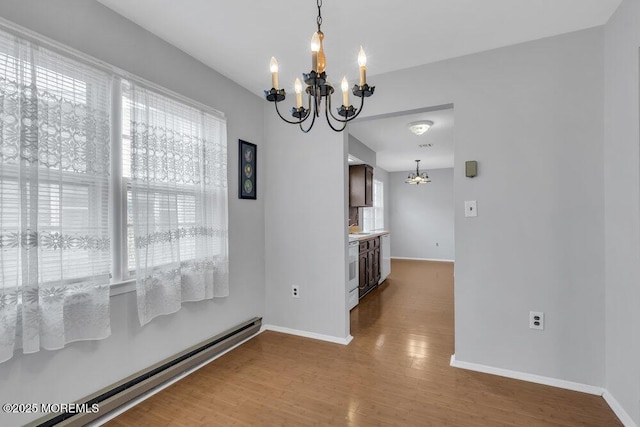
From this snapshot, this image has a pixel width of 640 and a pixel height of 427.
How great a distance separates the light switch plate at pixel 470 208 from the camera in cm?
239

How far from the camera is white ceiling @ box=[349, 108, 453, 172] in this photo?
12.9ft

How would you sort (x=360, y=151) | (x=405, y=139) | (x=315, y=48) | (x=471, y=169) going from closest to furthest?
(x=315, y=48) < (x=471, y=169) < (x=405, y=139) < (x=360, y=151)

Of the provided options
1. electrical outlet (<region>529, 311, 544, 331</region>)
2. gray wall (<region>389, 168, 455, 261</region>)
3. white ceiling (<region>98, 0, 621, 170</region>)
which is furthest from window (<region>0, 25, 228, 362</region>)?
gray wall (<region>389, 168, 455, 261</region>)

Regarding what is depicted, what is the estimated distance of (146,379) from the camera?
2035mm

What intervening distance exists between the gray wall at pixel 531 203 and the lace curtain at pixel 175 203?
204 centimetres

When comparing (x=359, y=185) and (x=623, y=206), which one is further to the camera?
(x=359, y=185)

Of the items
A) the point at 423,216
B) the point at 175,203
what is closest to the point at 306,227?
the point at 175,203

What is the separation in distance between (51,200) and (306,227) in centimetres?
202

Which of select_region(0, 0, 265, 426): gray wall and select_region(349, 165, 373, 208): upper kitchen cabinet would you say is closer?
select_region(0, 0, 265, 426): gray wall

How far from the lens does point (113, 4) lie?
73.1 inches

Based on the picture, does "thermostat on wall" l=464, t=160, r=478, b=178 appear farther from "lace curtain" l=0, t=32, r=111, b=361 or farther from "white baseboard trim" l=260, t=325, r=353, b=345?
"lace curtain" l=0, t=32, r=111, b=361

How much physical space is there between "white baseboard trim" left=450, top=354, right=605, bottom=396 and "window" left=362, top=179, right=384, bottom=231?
471cm

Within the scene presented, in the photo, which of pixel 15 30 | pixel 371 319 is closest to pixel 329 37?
pixel 15 30

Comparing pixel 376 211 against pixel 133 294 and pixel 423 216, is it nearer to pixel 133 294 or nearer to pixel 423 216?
pixel 423 216
